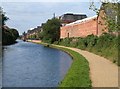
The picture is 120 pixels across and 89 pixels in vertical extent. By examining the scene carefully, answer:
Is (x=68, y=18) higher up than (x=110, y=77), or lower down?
higher up

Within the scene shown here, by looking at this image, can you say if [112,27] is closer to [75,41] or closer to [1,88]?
[1,88]

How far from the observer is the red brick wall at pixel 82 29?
49909 mm

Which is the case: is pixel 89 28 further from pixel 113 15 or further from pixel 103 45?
pixel 113 15

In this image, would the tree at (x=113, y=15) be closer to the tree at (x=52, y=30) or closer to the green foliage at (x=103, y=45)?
the green foliage at (x=103, y=45)

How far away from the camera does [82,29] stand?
58406 millimetres

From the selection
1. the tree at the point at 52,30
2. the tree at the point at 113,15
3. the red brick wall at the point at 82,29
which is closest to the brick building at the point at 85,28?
the red brick wall at the point at 82,29

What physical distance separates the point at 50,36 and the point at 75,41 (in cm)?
2295

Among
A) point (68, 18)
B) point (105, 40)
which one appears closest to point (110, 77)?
point (105, 40)

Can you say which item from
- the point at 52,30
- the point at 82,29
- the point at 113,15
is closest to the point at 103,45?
the point at 113,15

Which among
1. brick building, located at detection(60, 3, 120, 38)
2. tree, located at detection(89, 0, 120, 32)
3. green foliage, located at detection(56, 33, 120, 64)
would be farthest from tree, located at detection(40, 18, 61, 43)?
tree, located at detection(89, 0, 120, 32)

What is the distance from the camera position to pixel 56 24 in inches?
Answer: 3201

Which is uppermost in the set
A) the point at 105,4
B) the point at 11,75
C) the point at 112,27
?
the point at 105,4

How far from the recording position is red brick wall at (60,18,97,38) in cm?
4991

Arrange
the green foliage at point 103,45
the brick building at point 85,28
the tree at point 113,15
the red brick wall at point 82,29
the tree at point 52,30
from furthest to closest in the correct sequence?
1. the tree at point 52,30
2. the red brick wall at point 82,29
3. the brick building at point 85,28
4. the green foliage at point 103,45
5. the tree at point 113,15
